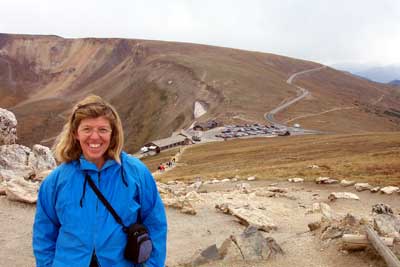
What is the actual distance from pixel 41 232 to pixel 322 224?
9073 mm

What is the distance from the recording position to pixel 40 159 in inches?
903

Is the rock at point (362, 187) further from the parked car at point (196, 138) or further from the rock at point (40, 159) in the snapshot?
the parked car at point (196, 138)

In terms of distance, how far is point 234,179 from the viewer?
1043 inches

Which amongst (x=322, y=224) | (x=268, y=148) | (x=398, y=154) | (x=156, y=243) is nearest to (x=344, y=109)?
(x=268, y=148)

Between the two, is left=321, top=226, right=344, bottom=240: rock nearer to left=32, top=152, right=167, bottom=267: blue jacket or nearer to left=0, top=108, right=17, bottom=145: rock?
left=32, top=152, right=167, bottom=267: blue jacket

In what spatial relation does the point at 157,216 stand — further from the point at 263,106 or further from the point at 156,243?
the point at 263,106

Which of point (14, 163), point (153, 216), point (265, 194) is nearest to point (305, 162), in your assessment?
point (265, 194)

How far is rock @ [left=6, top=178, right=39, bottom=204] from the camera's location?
14.8 metres

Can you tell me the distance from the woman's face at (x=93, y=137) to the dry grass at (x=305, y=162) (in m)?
19.7

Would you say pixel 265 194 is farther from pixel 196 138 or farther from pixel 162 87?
pixel 162 87

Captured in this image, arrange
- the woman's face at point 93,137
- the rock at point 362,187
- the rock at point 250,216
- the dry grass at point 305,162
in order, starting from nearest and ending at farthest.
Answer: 1. the woman's face at point 93,137
2. the rock at point 250,216
3. the rock at point 362,187
4. the dry grass at point 305,162

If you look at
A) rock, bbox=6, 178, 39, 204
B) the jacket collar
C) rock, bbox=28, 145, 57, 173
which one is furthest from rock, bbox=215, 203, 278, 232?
rock, bbox=28, 145, 57, 173

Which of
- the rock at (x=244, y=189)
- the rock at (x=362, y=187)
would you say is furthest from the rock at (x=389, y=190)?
the rock at (x=244, y=189)

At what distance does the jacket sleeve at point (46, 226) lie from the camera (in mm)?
4508
